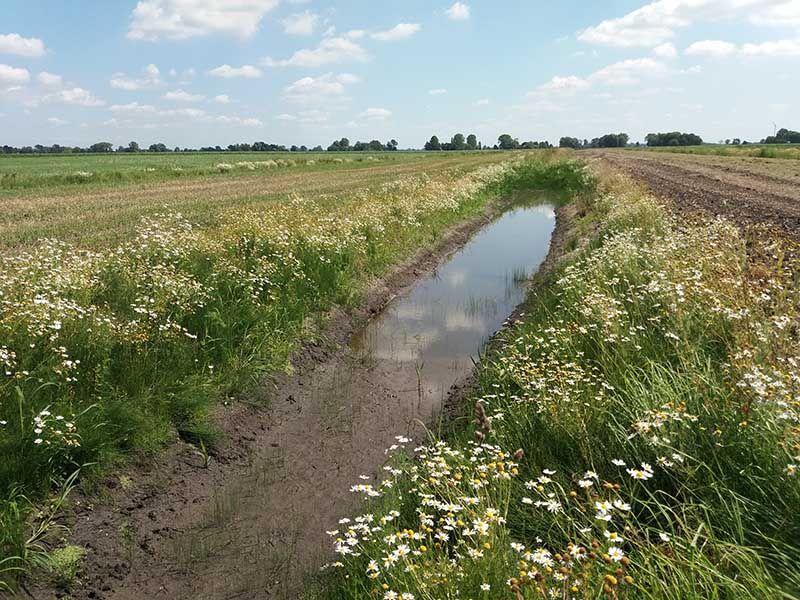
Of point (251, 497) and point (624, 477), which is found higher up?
point (624, 477)

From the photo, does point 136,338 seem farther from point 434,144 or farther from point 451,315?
point 434,144

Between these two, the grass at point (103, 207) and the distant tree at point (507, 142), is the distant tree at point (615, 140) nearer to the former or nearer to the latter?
the distant tree at point (507, 142)

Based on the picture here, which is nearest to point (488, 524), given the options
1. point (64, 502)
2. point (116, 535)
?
point (116, 535)

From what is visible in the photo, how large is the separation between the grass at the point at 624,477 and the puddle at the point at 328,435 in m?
0.39

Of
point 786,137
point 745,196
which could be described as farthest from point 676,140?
point 745,196

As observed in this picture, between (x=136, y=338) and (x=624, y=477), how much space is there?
4950 millimetres

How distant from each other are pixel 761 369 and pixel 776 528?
4.58 feet

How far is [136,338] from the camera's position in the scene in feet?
19.5

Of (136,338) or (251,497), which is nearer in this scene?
(251,497)

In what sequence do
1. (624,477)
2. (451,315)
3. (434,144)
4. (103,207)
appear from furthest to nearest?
(434,144) → (103,207) → (451,315) → (624,477)

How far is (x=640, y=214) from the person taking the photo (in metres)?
12.3

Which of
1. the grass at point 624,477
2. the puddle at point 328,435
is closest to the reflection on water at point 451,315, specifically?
the puddle at point 328,435

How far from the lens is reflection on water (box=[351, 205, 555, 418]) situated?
8.67 meters

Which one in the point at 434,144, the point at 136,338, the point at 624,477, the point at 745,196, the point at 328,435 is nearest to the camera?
the point at 624,477
